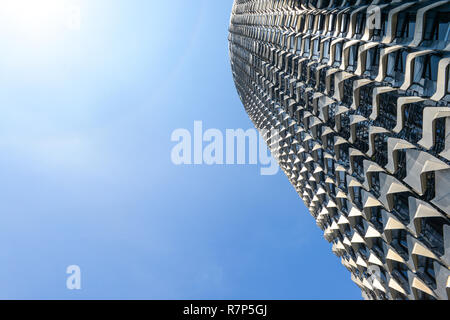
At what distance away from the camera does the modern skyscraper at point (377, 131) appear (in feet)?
56.9

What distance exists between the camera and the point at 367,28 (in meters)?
24.6

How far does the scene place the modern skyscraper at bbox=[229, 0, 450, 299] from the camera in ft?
56.9

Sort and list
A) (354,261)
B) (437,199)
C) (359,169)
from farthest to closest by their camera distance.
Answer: (354,261), (359,169), (437,199)

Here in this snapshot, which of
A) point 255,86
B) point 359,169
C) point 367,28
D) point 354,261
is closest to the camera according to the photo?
point 367,28

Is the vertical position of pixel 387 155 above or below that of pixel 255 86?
below

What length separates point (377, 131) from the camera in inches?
883
